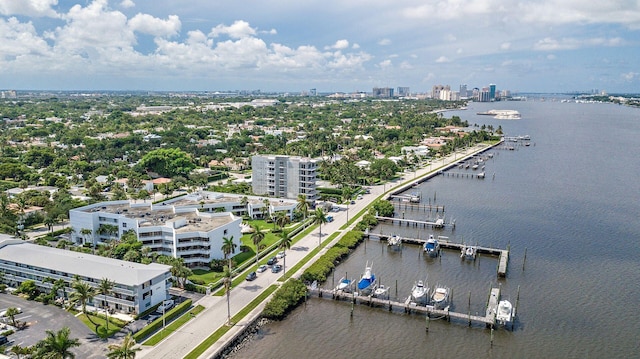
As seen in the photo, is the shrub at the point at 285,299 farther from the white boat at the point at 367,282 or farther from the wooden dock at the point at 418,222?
the wooden dock at the point at 418,222

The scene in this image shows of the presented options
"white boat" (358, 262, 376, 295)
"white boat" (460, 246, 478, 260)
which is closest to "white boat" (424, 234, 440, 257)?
"white boat" (460, 246, 478, 260)

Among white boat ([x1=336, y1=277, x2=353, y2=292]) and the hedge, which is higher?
the hedge

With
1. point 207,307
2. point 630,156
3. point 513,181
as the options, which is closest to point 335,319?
point 207,307

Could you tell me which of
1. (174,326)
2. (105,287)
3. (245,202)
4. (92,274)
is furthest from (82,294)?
(245,202)

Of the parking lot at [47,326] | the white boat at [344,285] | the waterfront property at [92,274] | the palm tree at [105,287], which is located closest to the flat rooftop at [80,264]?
the waterfront property at [92,274]

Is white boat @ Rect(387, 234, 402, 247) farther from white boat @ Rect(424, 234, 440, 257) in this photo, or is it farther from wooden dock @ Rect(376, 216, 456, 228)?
wooden dock @ Rect(376, 216, 456, 228)

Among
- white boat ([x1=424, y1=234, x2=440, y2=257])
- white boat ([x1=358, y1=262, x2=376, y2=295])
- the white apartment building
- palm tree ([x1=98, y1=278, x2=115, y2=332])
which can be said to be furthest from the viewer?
white boat ([x1=424, y1=234, x2=440, y2=257])

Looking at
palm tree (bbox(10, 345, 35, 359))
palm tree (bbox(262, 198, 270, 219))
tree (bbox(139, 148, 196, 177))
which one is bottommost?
palm tree (bbox(10, 345, 35, 359))
